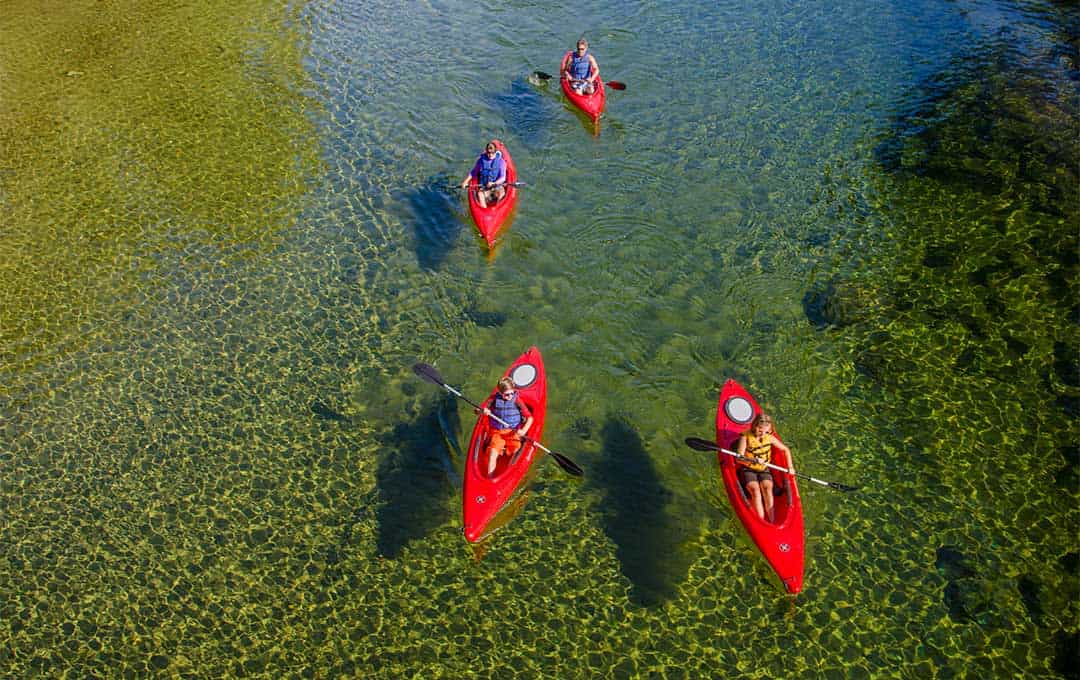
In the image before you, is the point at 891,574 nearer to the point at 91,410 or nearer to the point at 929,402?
the point at 929,402

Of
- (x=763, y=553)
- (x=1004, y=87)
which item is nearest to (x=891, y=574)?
(x=763, y=553)

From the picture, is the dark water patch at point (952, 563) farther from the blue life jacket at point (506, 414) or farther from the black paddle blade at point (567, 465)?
the blue life jacket at point (506, 414)

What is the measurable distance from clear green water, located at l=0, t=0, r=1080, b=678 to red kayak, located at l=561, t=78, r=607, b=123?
20.6 inches

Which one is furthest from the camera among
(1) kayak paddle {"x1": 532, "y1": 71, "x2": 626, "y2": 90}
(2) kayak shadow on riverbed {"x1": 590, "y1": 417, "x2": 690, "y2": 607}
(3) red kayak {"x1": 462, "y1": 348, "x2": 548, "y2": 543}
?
(1) kayak paddle {"x1": 532, "y1": 71, "x2": 626, "y2": 90}

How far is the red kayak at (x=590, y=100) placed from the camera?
17.6 m

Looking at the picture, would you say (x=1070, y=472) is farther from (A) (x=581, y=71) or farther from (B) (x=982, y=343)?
(A) (x=581, y=71)

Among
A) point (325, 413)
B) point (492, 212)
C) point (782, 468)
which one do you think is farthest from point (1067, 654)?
point (492, 212)

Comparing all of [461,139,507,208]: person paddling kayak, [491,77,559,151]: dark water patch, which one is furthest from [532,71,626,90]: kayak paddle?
[461,139,507,208]: person paddling kayak

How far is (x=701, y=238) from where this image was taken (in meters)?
14.4

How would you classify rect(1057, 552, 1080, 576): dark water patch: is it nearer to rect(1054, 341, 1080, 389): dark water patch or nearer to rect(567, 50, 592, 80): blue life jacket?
rect(1054, 341, 1080, 389): dark water patch

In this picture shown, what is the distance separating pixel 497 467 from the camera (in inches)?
399

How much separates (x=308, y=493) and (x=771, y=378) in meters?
7.80

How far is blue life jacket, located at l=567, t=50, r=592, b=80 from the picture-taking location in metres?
18.2

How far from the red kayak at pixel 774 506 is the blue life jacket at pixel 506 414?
122 inches
